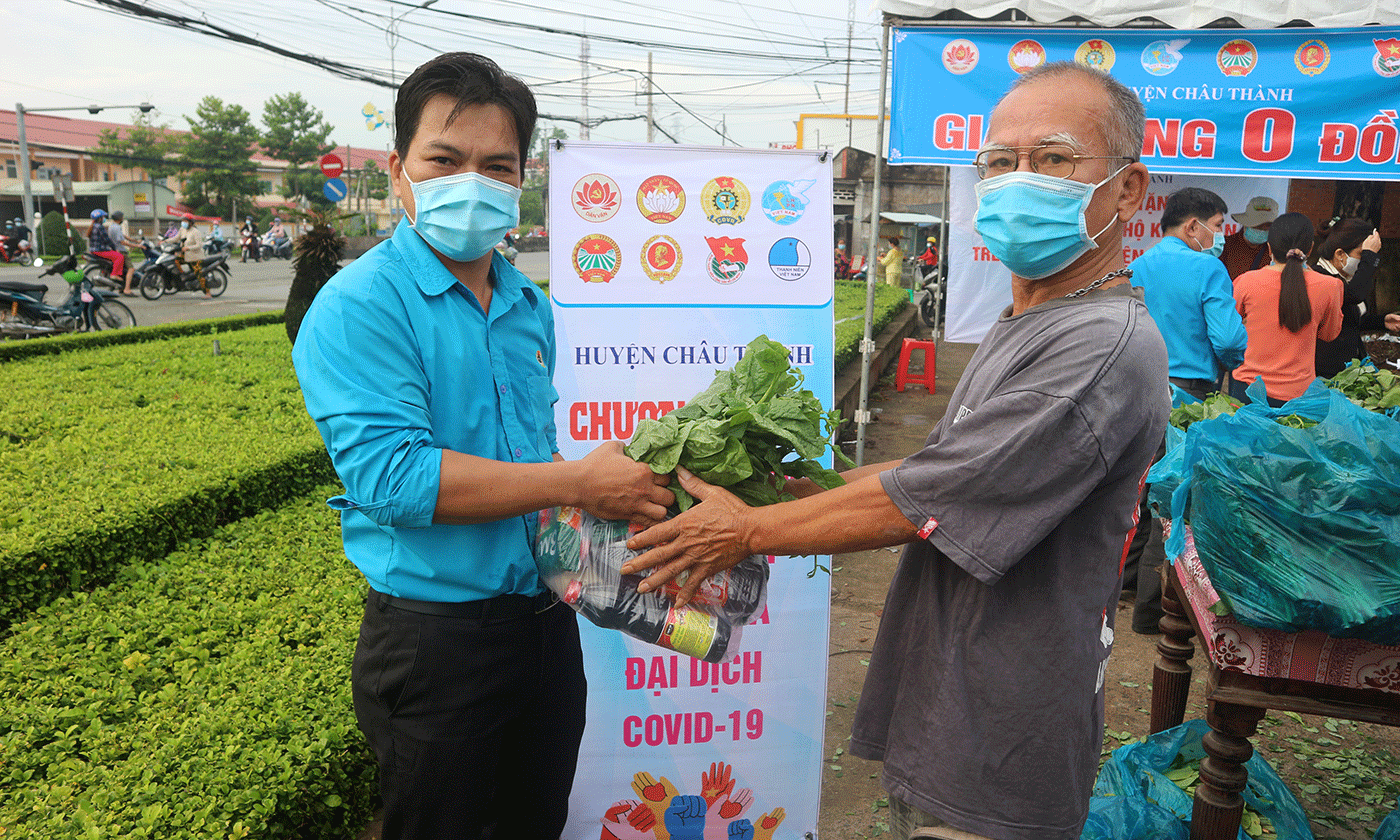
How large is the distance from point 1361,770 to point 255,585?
4510 mm

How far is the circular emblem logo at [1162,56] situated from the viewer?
5.23 meters

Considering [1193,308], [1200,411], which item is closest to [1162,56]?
[1193,308]

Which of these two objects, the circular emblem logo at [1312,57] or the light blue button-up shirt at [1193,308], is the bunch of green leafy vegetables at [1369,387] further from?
the circular emblem logo at [1312,57]

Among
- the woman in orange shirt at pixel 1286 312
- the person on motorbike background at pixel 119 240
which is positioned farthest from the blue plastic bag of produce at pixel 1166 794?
the person on motorbike background at pixel 119 240

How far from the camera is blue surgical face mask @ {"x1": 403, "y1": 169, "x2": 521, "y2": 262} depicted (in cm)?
192

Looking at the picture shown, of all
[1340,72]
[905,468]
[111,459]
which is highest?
[1340,72]

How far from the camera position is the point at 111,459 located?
→ 482 centimetres

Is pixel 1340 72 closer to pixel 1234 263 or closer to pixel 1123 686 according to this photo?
pixel 1234 263

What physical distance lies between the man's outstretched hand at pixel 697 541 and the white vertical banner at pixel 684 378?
1186 millimetres

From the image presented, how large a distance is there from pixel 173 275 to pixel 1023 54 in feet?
59.9

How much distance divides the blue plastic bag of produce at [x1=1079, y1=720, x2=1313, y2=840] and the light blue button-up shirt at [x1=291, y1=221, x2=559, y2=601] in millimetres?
2075

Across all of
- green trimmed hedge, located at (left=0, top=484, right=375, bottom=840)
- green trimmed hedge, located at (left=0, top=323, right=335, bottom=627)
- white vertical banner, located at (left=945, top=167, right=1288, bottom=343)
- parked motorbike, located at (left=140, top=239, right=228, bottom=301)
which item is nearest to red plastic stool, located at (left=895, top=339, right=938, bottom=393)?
white vertical banner, located at (left=945, top=167, right=1288, bottom=343)

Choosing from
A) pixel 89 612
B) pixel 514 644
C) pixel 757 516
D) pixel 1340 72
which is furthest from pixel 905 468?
pixel 1340 72

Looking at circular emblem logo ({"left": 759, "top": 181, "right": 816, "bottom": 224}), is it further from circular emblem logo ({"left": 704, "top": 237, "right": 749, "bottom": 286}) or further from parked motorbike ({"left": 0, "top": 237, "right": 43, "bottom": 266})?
parked motorbike ({"left": 0, "top": 237, "right": 43, "bottom": 266})
